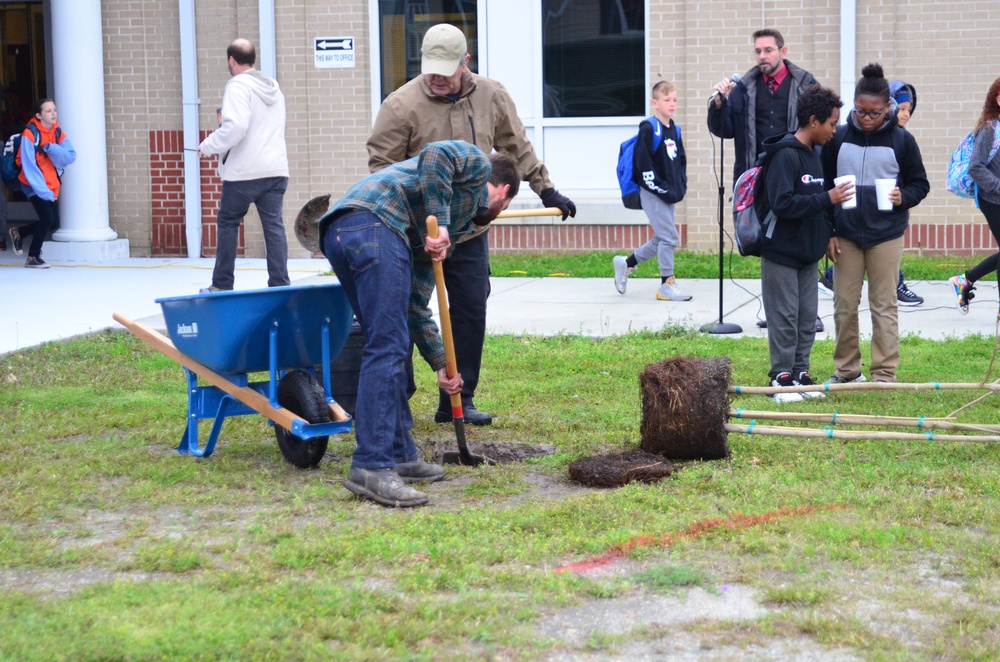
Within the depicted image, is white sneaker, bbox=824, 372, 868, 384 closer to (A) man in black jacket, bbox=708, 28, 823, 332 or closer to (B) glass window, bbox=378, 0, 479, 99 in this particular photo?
(A) man in black jacket, bbox=708, 28, 823, 332

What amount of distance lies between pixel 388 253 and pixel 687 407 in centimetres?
147

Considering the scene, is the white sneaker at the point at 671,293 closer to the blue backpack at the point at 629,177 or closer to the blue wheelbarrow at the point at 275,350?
the blue backpack at the point at 629,177

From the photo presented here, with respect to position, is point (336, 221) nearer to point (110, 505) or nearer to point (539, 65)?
point (110, 505)

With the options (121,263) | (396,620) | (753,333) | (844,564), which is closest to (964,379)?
(753,333)

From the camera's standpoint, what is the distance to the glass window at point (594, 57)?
13984 mm

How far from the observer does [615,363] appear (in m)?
8.37

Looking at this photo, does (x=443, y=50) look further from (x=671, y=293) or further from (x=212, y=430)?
(x=671, y=293)

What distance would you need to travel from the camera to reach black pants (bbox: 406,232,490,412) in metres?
6.50

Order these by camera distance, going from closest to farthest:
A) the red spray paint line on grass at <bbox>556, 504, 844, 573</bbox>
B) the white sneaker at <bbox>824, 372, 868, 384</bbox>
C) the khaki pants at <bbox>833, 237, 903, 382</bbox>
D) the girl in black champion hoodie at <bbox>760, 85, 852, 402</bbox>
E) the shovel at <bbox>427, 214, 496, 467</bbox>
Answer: the red spray paint line on grass at <bbox>556, 504, 844, 573</bbox>
the shovel at <bbox>427, 214, 496, 467</bbox>
the girl in black champion hoodie at <bbox>760, 85, 852, 402</bbox>
the khaki pants at <bbox>833, 237, 903, 382</bbox>
the white sneaker at <bbox>824, 372, 868, 384</bbox>

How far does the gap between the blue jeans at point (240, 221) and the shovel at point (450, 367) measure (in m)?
4.70

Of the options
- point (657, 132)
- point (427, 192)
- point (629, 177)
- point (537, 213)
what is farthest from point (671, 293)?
point (427, 192)

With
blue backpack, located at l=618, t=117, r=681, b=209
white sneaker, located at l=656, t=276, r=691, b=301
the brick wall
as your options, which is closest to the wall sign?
the brick wall

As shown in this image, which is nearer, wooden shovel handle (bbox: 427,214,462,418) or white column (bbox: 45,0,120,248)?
wooden shovel handle (bbox: 427,214,462,418)

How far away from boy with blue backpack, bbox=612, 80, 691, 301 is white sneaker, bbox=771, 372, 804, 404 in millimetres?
3787
